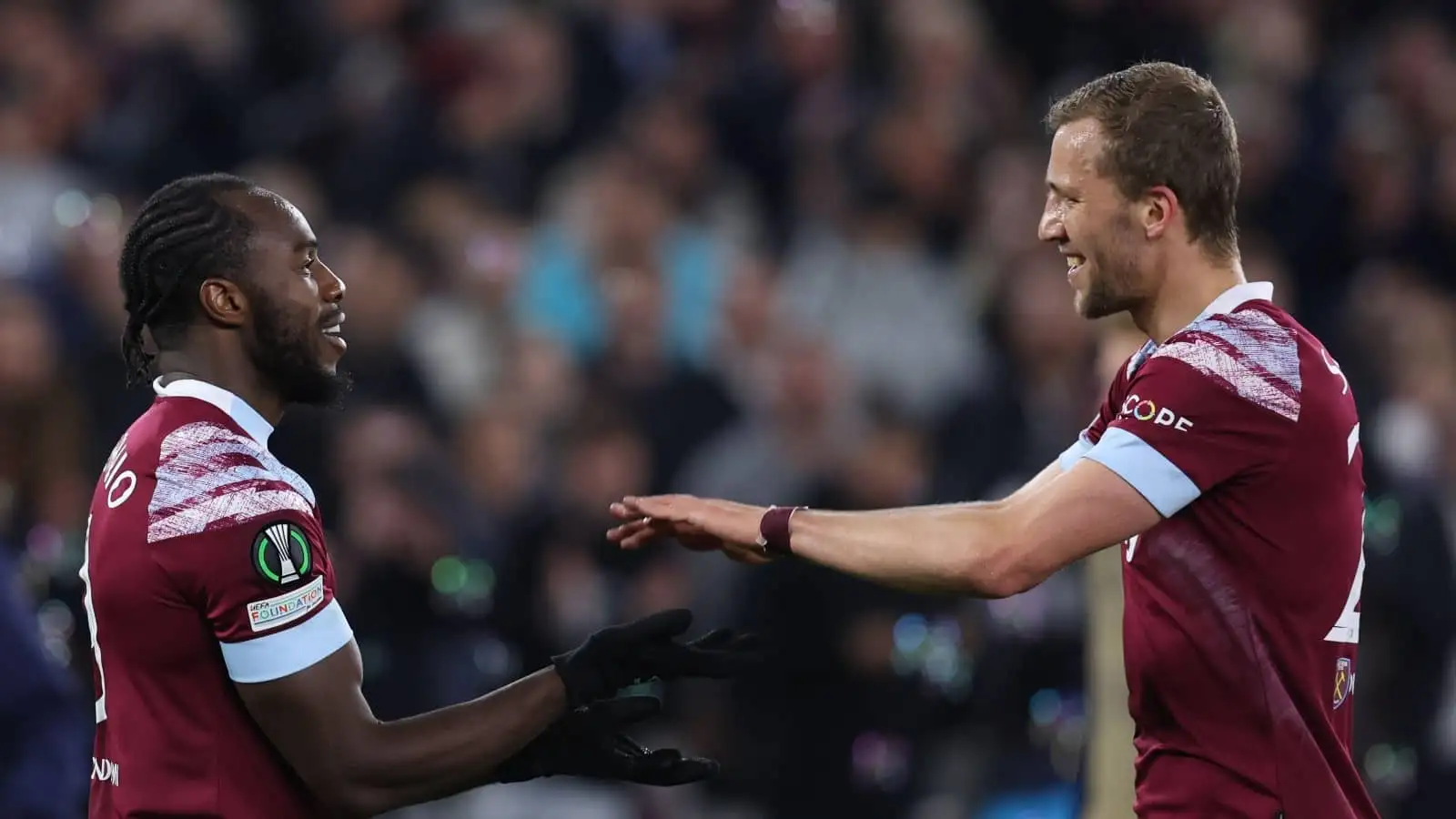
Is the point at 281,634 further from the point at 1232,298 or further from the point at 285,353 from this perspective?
the point at 1232,298

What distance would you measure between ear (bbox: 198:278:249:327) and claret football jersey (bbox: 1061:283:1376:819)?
1.60 m

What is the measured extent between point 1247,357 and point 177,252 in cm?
198

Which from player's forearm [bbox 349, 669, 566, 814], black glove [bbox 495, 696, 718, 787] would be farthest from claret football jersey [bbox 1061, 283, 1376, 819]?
player's forearm [bbox 349, 669, 566, 814]

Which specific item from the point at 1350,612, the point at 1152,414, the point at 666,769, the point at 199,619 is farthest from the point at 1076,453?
the point at 199,619

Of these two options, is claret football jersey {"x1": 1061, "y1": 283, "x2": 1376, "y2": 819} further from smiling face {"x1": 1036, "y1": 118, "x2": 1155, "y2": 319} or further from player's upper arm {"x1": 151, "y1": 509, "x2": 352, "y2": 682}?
player's upper arm {"x1": 151, "y1": 509, "x2": 352, "y2": 682}

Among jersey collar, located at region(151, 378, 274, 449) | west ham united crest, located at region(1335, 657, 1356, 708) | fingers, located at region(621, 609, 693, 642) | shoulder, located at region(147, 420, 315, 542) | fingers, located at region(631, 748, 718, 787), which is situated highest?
jersey collar, located at region(151, 378, 274, 449)

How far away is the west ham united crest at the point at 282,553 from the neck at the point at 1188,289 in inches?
65.9

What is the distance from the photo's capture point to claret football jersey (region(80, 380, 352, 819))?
356cm

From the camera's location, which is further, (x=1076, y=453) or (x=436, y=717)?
(x=1076, y=453)

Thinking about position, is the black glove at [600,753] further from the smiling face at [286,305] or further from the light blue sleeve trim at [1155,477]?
the light blue sleeve trim at [1155,477]

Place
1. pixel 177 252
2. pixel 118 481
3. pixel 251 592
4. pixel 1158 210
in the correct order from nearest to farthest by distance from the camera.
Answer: pixel 251 592
pixel 118 481
pixel 177 252
pixel 1158 210

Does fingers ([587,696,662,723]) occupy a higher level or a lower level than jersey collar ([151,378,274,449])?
lower

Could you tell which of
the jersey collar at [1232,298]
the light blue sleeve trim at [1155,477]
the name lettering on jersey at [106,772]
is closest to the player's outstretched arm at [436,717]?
the name lettering on jersey at [106,772]

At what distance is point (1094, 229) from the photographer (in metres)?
3.98
